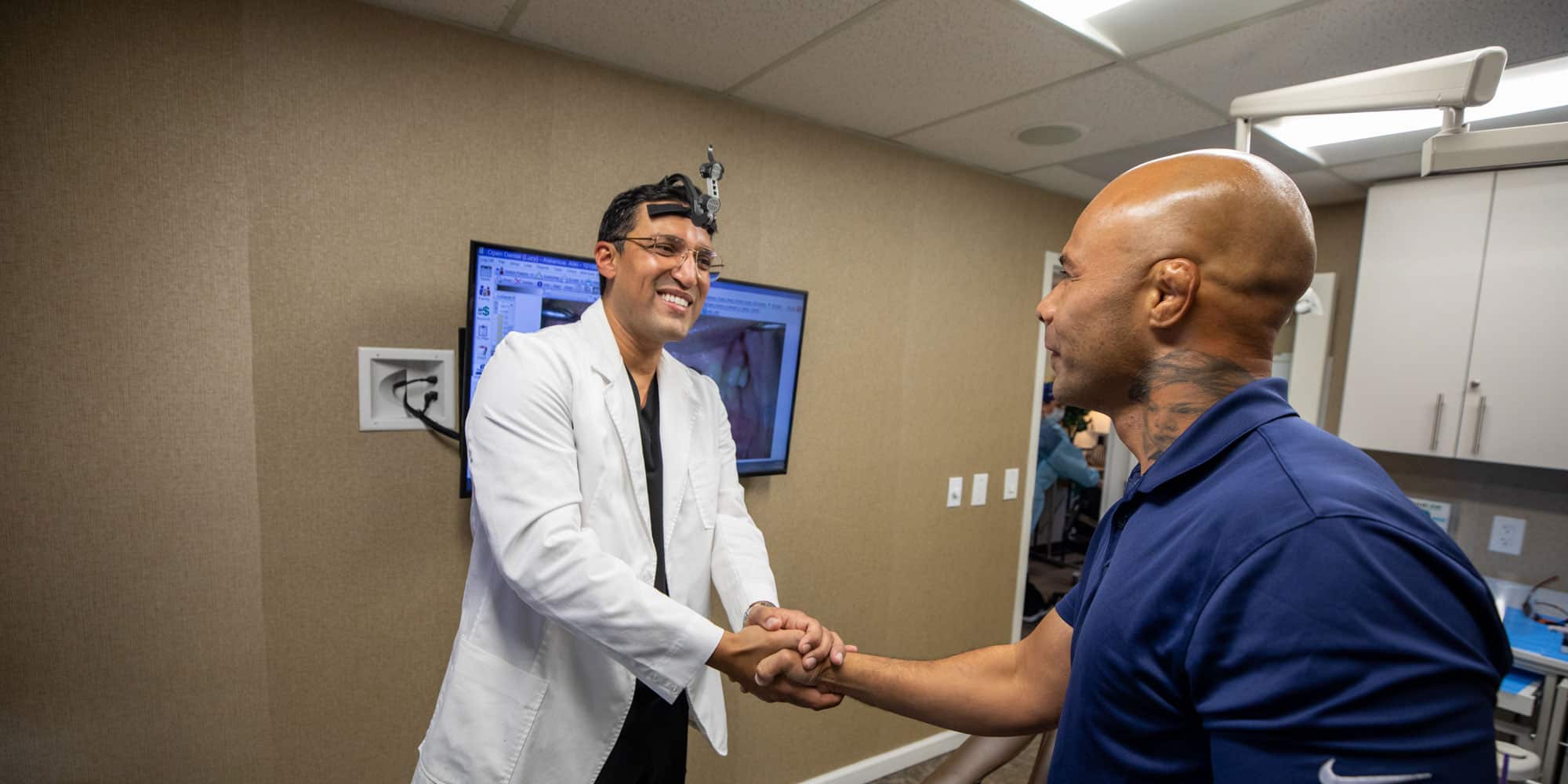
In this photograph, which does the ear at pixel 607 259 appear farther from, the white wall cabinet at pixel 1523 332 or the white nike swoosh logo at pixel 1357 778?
the white wall cabinet at pixel 1523 332

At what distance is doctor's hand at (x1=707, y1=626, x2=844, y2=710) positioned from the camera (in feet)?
4.42

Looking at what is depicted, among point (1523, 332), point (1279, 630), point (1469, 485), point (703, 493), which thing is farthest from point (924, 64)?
point (1469, 485)

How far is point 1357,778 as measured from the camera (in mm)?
557

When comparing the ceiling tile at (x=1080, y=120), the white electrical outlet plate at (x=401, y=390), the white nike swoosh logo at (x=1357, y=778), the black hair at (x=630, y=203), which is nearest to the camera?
the white nike swoosh logo at (x=1357, y=778)

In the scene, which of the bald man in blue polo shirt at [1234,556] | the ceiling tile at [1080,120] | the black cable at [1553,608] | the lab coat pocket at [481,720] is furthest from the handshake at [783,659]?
the black cable at [1553,608]

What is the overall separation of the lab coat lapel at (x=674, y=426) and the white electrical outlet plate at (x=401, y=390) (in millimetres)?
676

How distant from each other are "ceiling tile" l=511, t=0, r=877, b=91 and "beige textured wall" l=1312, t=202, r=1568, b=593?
9.32ft

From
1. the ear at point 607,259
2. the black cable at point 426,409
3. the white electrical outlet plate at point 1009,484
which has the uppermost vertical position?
the ear at point 607,259

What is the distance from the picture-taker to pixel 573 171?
2012 mm

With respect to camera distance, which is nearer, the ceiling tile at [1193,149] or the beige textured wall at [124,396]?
the beige textured wall at [124,396]

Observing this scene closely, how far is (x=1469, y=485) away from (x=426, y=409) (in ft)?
13.7

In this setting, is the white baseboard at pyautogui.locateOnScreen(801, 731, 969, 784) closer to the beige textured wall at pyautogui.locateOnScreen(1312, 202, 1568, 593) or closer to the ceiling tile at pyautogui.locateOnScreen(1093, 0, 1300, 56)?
the beige textured wall at pyautogui.locateOnScreen(1312, 202, 1568, 593)

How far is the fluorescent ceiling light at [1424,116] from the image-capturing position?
182 cm

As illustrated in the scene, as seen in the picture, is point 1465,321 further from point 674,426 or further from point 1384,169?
point 674,426
